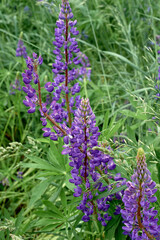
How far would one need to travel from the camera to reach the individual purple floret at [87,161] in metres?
1.49

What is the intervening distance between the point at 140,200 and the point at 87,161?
351mm

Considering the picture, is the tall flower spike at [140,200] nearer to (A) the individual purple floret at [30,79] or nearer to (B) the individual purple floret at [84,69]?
(A) the individual purple floret at [30,79]

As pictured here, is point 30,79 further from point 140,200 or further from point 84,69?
point 84,69

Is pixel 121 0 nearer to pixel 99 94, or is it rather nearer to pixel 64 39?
pixel 99 94

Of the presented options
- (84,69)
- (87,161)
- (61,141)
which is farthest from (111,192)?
(84,69)

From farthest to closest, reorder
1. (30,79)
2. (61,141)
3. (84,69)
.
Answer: (84,69) < (61,141) < (30,79)

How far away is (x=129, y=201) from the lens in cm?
128

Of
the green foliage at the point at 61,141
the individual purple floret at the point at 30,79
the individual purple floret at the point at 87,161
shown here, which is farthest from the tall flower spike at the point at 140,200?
the individual purple floret at the point at 30,79

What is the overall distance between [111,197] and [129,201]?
37 centimetres

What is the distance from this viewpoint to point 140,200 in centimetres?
129

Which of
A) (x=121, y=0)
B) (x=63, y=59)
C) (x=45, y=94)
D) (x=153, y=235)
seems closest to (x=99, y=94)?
(x=45, y=94)

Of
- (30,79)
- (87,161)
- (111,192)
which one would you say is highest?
(30,79)

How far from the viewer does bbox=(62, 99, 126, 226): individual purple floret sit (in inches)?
58.5

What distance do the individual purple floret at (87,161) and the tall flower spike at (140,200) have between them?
0.71ft
